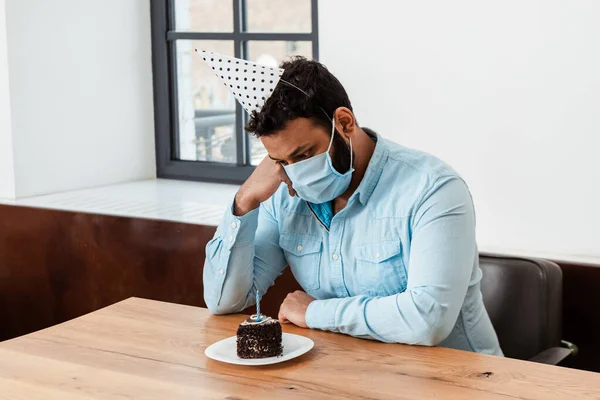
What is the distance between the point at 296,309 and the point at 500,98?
898 millimetres

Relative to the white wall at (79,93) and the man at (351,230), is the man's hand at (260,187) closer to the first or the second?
the man at (351,230)

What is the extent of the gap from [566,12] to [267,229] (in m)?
0.93

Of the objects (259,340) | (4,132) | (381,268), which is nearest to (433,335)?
(381,268)

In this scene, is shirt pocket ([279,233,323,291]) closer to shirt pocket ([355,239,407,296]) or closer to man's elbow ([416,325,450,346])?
shirt pocket ([355,239,407,296])

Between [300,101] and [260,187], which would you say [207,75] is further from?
[300,101]

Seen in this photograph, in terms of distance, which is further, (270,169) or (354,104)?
(354,104)

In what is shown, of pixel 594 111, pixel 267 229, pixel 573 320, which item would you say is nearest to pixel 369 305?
pixel 267 229

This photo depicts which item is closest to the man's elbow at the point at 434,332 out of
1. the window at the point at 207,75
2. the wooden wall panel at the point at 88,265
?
the wooden wall panel at the point at 88,265

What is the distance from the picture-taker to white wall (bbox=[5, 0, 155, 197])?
3.25m

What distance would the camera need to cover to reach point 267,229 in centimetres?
217

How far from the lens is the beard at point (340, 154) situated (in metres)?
1.94

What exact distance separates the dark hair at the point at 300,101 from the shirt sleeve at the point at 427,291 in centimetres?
28

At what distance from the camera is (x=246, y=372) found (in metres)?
1.66

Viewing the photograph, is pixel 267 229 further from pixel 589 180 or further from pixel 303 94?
pixel 589 180
